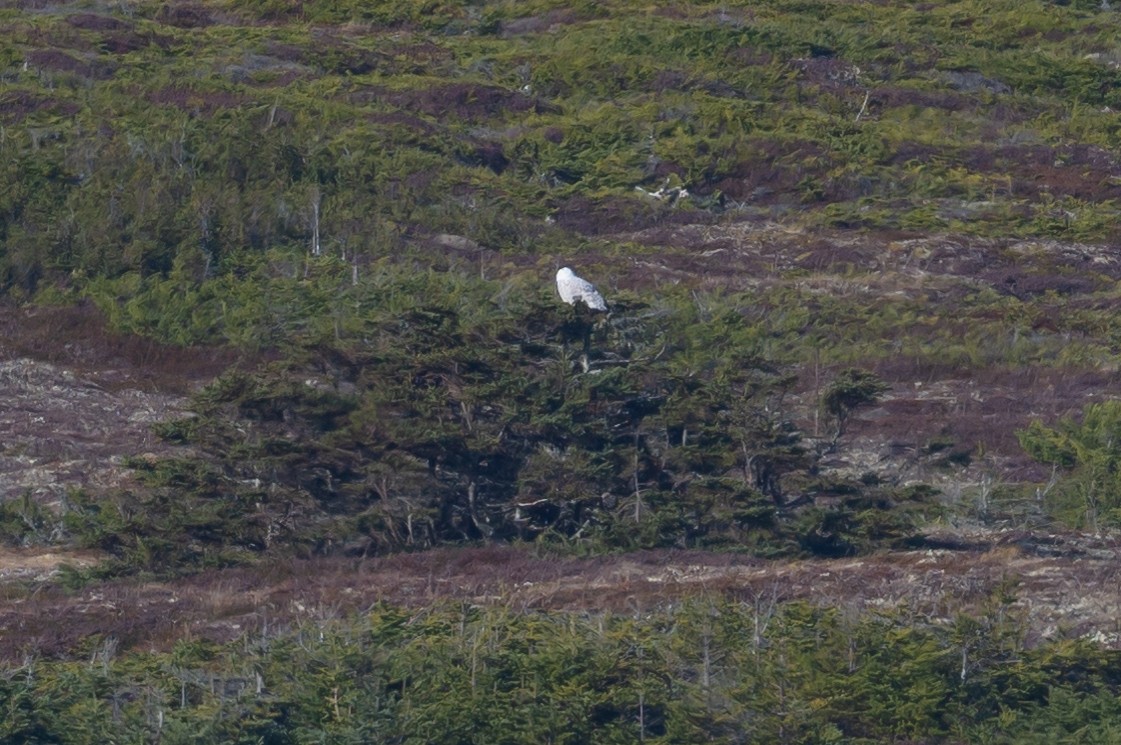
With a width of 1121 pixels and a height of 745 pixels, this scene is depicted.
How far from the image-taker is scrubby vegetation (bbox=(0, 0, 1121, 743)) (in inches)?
382

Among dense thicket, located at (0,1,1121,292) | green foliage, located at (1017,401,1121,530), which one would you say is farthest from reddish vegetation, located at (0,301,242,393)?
green foliage, located at (1017,401,1121,530)

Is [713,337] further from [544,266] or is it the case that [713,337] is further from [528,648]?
[528,648]

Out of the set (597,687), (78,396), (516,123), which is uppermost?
(597,687)

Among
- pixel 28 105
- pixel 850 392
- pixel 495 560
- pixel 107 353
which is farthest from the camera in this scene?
pixel 28 105

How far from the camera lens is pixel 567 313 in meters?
15.3

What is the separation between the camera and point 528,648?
10008 mm

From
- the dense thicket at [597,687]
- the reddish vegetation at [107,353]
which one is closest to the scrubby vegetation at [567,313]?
the dense thicket at [597,687]

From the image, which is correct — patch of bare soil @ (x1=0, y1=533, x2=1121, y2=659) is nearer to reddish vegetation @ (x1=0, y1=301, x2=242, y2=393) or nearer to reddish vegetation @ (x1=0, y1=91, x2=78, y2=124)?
reddish vegetation @ (x1=0, y1=301, x2=242, y2=393)

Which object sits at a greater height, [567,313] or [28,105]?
[28,105]

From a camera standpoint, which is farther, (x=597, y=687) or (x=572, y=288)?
(x=572, y=288)

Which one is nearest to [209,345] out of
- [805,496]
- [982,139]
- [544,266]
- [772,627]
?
[544,266]

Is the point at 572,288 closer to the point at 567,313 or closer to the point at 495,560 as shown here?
the point at 567,313

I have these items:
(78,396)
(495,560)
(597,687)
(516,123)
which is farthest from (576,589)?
(516,123)

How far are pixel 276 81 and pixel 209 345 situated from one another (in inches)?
446
